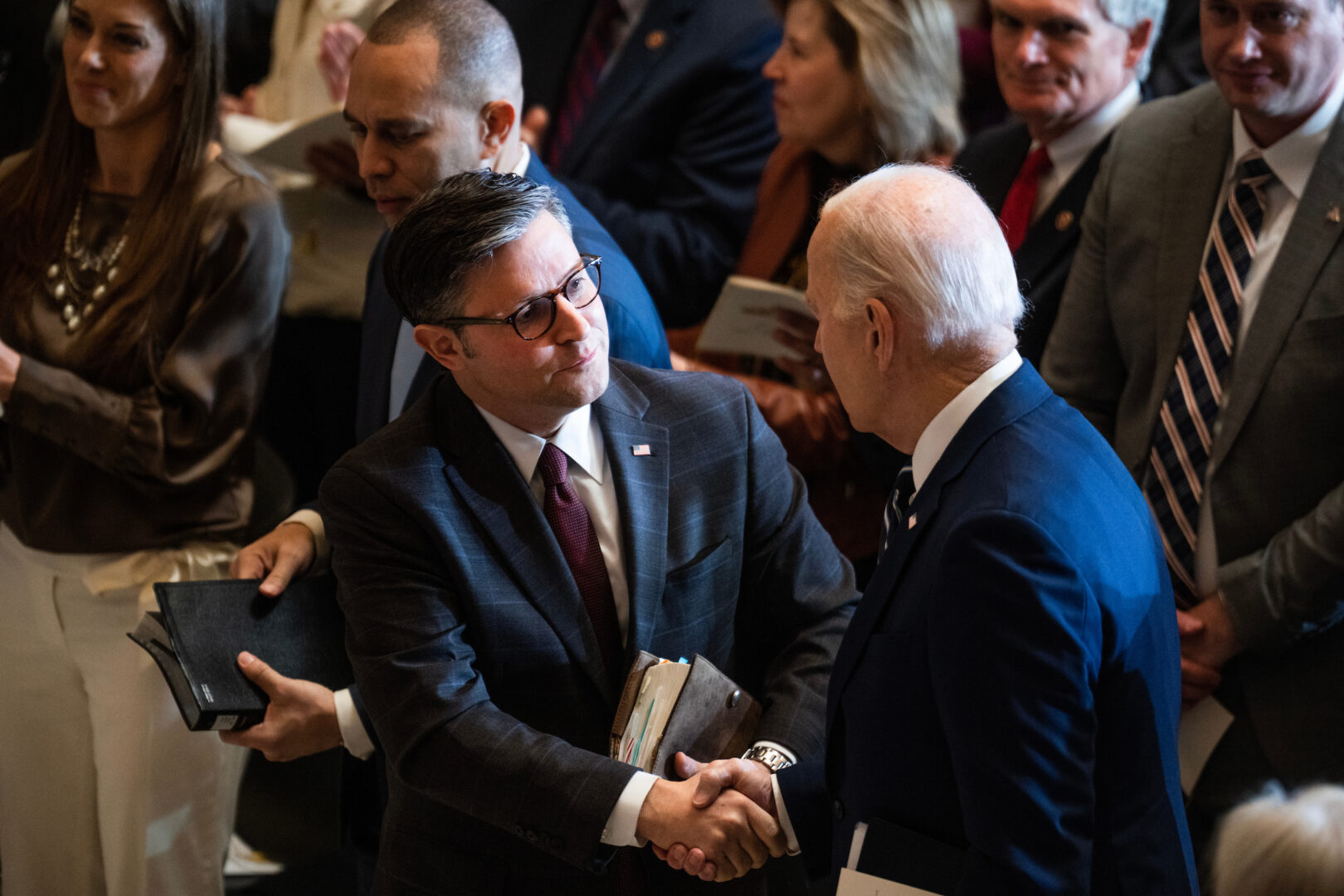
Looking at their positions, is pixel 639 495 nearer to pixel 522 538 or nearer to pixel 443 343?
pixel 522 538

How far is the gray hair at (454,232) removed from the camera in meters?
2.02

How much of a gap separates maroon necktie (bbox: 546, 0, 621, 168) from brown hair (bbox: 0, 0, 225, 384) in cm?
126

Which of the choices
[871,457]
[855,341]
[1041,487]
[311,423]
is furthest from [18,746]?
[1041,487]

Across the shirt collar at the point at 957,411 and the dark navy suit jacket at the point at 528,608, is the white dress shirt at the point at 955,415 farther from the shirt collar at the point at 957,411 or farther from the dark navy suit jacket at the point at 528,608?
the dark navy suit jacket at the point at 528,608

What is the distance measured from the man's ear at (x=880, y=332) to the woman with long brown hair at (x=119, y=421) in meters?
1.55

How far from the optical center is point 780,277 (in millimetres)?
3252

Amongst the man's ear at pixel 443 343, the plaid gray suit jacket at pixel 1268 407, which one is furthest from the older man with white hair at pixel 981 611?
the plaid gray suit jacket at pixel 1268 407

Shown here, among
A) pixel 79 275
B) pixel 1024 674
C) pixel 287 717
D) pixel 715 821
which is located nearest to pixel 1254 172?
pixel 1024 674

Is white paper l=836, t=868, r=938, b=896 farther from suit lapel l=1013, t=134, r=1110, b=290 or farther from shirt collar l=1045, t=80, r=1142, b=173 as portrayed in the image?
shirt collar l=1045, t=80, r=1142, b=173

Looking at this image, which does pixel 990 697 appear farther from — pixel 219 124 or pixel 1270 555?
pixel 219 124

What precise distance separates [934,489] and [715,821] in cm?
63

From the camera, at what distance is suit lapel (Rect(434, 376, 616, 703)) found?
204cm

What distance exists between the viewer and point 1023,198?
2.96 metres

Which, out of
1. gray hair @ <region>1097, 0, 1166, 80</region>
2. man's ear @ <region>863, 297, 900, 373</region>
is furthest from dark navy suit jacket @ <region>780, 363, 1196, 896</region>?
gray hair @ <region>1097, 0, 1166, 80</region>
